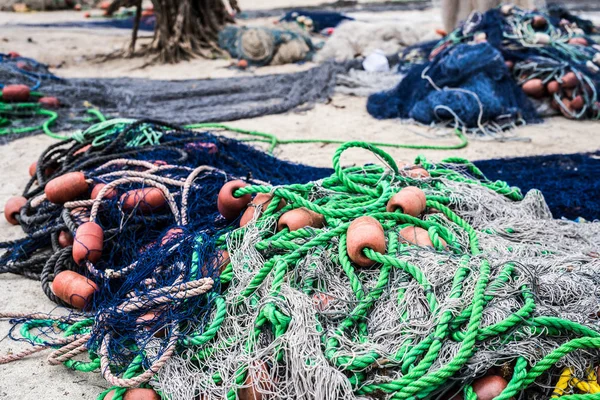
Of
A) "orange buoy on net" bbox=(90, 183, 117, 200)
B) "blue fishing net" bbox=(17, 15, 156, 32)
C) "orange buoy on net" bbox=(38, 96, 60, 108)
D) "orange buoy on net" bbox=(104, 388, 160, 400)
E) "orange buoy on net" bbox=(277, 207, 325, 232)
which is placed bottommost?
"blue fishing net" bbox=(17, 15, 156, 32)

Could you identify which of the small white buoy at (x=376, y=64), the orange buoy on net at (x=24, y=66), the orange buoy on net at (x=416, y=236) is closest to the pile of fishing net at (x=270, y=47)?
the small white buoy at (x=376, y=64)

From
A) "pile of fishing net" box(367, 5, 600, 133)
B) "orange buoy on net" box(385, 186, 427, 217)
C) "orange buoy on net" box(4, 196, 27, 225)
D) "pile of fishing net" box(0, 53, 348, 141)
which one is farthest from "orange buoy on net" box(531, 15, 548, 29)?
"orange buoy on net" box(4, 196, 27, 225)

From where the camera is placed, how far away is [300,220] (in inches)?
92.1

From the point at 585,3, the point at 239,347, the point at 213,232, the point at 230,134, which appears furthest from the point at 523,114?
Answer: the point at 585,3

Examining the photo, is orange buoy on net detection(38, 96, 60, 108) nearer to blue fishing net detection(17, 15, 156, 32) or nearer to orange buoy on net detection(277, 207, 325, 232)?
orange buoy on net detection(277, 207, 325, 232)

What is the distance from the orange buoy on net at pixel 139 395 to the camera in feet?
6.49

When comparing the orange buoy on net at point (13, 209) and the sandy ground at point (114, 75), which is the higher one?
the orange buoy on net at point (13, 209)

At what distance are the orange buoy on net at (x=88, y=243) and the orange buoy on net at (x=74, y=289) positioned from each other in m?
0.10

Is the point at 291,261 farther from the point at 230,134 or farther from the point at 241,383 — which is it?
the point at 230,134

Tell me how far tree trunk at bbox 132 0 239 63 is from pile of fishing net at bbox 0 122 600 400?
7.15m

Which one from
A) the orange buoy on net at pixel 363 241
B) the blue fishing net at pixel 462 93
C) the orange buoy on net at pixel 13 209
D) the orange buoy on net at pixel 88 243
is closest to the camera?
the orange buoy on net at pixel 363 241

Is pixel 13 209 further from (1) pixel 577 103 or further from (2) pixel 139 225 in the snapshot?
(1) pixel 577 103

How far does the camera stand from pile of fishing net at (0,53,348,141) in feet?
19.3

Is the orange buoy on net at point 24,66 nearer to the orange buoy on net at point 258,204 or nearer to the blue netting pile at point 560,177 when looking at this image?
the blue netting pile at point 560,177
